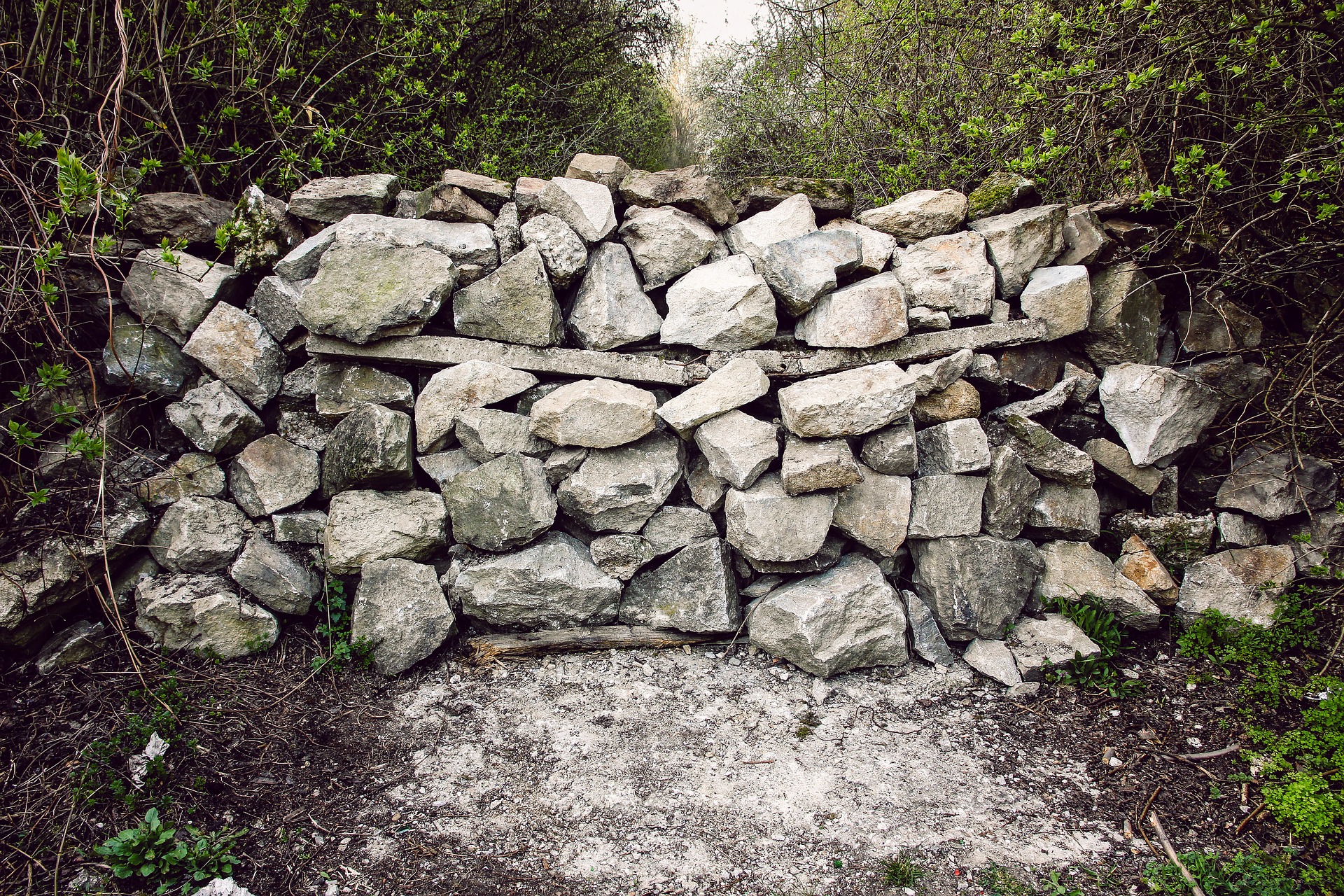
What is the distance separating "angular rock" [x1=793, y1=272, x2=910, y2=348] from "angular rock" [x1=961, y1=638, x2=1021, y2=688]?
5.51 ft

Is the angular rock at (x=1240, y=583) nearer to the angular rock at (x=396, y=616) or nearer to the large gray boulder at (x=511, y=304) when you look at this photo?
the large gray boulder at (x=511, y=304)

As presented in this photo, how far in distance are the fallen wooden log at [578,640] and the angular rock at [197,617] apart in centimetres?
106

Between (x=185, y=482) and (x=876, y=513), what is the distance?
352 centimetres

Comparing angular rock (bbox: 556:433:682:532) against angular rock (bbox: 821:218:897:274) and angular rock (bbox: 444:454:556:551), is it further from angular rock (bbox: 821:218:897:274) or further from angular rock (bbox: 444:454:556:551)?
angular rock (bbox: 821:218:897:274)

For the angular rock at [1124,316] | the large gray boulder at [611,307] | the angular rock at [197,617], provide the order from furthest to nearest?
the angular rock at [1124,316]
the large gray boulder at [611,307]
the angular rock at [197,617]

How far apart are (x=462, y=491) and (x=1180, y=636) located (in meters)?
3.78

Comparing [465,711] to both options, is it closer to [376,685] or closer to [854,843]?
[376,685]

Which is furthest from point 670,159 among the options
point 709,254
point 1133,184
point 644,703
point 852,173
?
point 644,703

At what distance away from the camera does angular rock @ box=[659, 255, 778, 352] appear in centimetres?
363

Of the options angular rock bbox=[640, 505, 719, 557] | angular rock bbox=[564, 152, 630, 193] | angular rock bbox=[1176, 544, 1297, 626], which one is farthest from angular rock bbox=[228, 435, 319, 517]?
angular rock bbox=[1176, 544, 1297, 626]

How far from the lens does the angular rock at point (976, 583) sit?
3.54 metres

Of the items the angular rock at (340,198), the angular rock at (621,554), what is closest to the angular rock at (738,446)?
the angular rock at (621,554)

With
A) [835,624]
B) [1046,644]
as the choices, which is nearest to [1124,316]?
[1046,644]

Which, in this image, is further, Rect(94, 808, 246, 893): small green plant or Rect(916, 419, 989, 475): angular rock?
Rect(916, 419, 989, 475): angular rock
